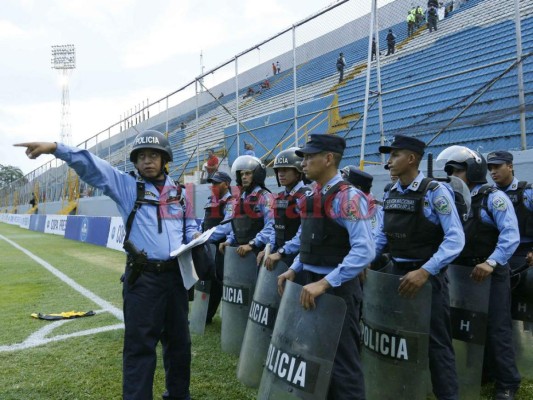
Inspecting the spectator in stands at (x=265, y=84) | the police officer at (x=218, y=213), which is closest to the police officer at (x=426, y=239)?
the police officer at (x=218, y=213)

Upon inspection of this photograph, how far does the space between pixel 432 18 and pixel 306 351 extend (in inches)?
638

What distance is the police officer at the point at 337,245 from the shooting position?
260 cm

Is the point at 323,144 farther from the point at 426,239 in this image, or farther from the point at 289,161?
the point at 289,161

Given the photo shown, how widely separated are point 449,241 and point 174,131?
16293mm

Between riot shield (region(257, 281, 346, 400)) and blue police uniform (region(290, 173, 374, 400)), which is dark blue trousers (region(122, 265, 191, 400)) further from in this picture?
blue police uniform (region(290, 173, 374, 400))

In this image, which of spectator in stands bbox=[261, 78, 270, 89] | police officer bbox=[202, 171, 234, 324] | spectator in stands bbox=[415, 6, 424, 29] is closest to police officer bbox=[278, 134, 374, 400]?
police officer bbox=[202, 171, 234, 324]

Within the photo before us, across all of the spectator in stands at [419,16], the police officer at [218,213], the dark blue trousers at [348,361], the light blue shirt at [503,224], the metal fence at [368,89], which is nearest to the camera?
the dark blue trousers at [348,361]

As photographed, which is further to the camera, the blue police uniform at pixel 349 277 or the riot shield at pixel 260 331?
the riot shield at pixel 260 331

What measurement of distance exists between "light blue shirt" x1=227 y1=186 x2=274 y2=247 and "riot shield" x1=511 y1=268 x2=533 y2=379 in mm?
2162

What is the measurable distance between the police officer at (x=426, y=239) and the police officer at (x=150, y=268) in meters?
1.45

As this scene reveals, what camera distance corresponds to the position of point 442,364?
9.55 feet

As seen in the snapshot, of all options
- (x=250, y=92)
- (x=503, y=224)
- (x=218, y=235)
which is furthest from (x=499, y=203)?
(x=250, y=92)

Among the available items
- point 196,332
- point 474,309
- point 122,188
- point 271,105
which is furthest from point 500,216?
point 271,105

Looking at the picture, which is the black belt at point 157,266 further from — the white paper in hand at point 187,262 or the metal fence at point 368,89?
the metal fence at point 368,89
